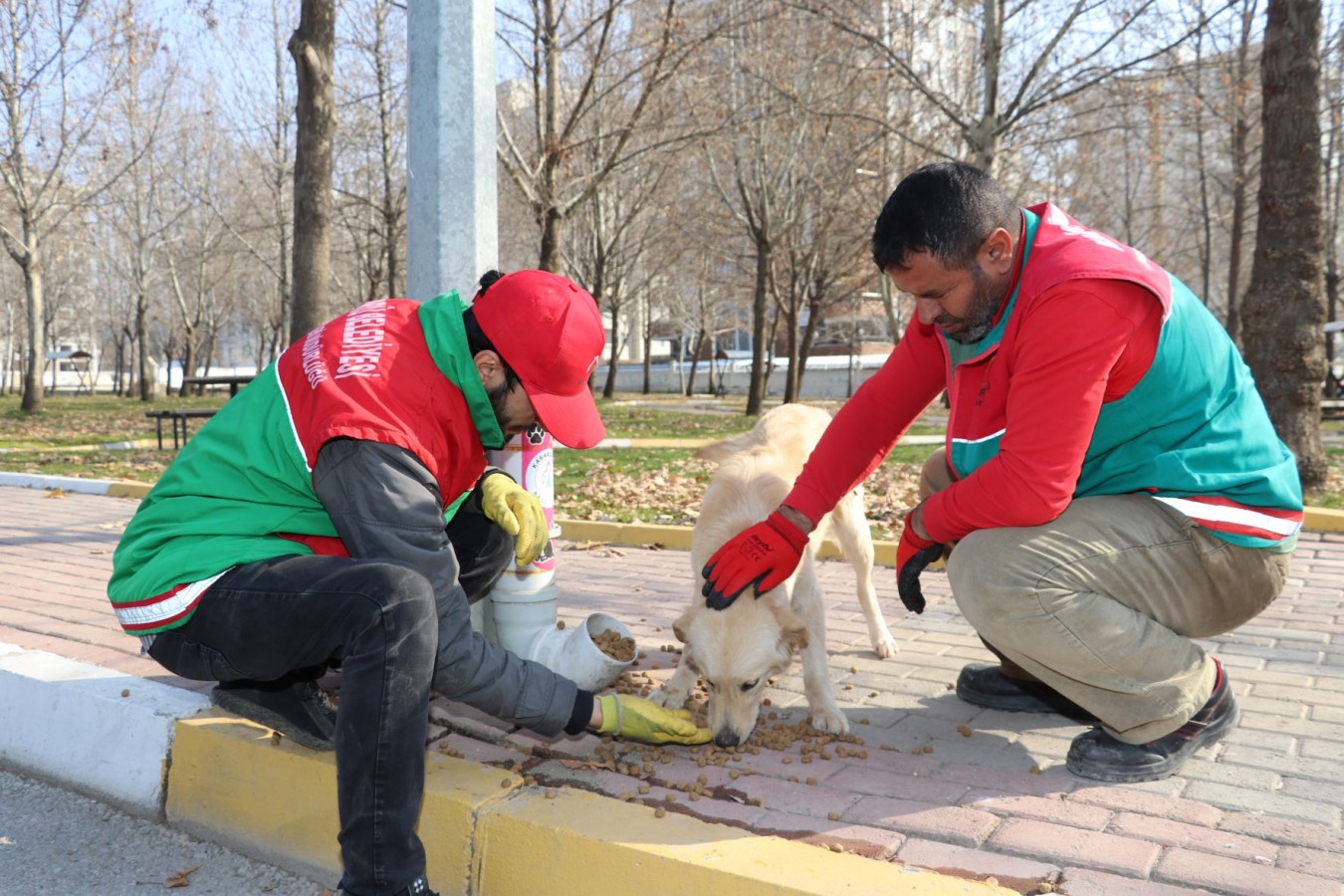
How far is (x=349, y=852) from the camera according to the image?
2.53 metres

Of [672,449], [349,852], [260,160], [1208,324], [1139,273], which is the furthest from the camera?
[260,160]

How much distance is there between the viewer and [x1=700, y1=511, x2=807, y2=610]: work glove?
12.4 ft

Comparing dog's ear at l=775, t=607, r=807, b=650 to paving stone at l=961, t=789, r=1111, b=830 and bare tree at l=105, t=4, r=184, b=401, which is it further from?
bare tree at l=105, t=4, r=184, b=401

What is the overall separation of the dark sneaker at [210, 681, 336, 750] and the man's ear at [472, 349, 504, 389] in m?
1.29

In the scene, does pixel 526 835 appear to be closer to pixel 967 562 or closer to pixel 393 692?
pixel 393 692

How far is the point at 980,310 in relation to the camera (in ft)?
10.8

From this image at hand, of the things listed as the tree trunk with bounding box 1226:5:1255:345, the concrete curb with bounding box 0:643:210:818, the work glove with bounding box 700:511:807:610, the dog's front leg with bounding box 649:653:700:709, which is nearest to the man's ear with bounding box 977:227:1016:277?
the work glove with bounding box 700:511:807:610

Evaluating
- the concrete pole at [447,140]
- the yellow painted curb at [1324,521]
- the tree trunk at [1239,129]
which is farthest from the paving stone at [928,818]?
the tree trunk at [1239,129]

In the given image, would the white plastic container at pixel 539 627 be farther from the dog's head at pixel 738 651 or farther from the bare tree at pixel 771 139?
the bare tree at pixel 771 139

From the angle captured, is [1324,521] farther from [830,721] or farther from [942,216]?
[942,216]

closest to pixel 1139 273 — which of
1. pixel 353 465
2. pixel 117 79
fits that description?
pixel 353 465

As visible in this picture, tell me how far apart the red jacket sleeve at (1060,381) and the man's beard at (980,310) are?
0.16 metres

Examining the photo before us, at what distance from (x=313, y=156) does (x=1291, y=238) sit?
10751 mm

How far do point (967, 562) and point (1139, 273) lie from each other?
1.04 m
